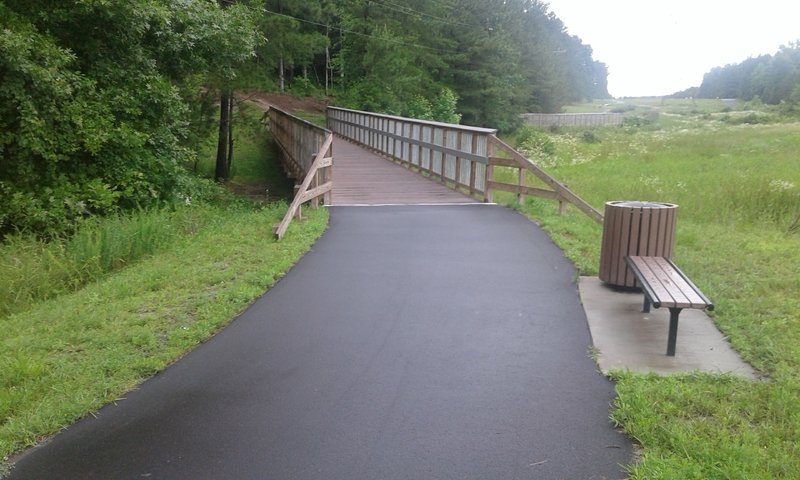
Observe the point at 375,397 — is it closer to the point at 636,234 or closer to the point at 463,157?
the point at 636,234

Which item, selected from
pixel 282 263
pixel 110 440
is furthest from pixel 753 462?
pixel 282 263

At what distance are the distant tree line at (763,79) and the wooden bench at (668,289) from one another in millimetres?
71243

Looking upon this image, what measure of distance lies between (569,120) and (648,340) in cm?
6806

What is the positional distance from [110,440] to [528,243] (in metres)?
6.93

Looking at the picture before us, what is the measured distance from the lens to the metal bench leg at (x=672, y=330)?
528 cm

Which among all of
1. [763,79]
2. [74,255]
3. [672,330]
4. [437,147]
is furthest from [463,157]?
[763,79]

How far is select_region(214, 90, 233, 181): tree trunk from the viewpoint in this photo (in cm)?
2643

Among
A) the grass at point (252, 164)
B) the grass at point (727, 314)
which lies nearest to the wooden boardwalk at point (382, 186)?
the grass at point (727, 314)

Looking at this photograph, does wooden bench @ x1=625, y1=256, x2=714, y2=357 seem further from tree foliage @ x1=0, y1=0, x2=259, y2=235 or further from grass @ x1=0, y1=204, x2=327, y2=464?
tree foliage @ x1=0, y1=0, x2=259, y2=235

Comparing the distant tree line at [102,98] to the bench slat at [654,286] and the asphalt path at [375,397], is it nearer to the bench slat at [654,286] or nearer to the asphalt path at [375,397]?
the asphalt path at [375,397]

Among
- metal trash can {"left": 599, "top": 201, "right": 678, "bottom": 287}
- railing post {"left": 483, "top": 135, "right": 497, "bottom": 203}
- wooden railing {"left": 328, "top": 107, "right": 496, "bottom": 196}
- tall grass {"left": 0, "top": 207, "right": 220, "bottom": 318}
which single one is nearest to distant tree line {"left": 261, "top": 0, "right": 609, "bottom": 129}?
wooden railing {"left": 328, "top": 107, "right": 496, "bottom": 196}

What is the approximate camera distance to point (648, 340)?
227 inches

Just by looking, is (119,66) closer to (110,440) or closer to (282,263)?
(282,263)

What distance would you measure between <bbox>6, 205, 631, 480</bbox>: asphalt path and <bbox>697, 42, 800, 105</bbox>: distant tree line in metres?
72.2
